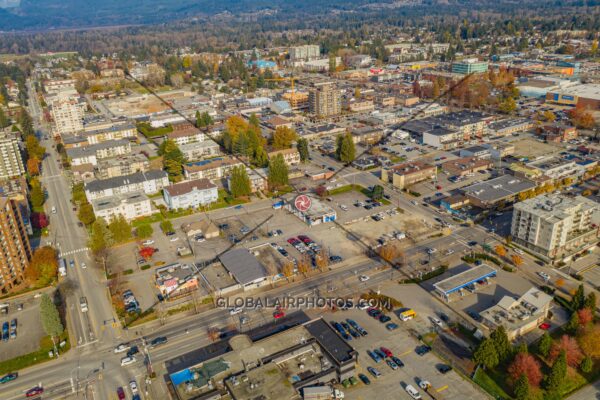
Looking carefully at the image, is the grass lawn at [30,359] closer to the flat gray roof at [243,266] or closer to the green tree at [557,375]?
the flat gray roof at [243,266]

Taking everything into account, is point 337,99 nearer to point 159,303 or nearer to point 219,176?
point 219,176

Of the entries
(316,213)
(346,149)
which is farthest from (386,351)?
(346,149)

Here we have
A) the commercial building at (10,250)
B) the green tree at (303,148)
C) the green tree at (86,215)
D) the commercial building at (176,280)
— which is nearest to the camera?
the commercial building at (176,280)

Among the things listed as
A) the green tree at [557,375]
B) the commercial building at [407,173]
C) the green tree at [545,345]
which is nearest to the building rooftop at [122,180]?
the commercial building at [407,173]

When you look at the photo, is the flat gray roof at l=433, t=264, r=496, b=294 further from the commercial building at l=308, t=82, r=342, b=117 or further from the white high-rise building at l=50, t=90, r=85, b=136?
the white high-rise building at l=50, t=90, r=85, b=136

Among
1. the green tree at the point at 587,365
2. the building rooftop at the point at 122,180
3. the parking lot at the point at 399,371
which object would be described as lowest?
the parking lot at the point at 399,371

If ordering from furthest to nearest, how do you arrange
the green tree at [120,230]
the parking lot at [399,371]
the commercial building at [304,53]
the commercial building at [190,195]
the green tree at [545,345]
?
1. the commercial building at [304,53]
2. the commercial building at [190,195]
3. the green tree at [120,230]
4. the green tree at [545,345]
5. the parking lot at [399,371]

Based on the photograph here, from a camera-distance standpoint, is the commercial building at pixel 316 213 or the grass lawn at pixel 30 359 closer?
the grass lawn at pixel 30 359

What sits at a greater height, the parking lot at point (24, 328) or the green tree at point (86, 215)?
the green tree at point (86, 215)
